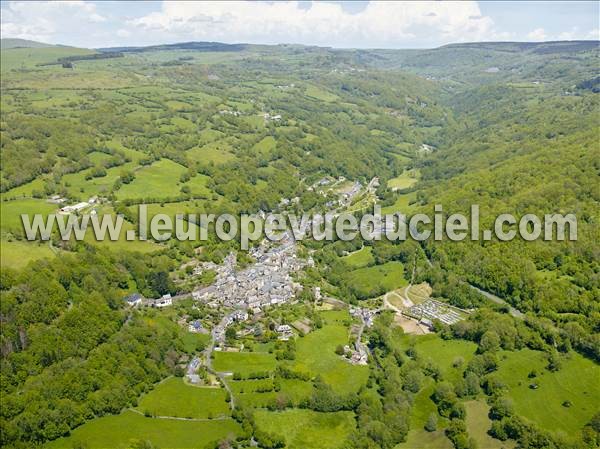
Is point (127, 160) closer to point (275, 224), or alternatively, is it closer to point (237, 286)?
point (275, 224)

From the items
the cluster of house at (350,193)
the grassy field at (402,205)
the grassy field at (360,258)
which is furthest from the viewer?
the cluster of house at (350,193)

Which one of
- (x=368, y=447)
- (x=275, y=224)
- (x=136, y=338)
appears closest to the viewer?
(x=368, y=447)

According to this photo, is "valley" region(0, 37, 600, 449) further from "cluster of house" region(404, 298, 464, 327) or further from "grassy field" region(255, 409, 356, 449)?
"cluster of house" region(404, 298, 464, 327)

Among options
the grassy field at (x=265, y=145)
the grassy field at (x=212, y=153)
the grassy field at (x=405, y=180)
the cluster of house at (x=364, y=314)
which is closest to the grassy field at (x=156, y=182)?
the grassy field at (x=212, y=153)

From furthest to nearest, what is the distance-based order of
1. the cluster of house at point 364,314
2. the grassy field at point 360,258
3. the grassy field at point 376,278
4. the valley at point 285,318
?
the grassy field at point 360,258, the grassy field at point 376,278, the cluster of house at point 364,314, the valley at point 285,318

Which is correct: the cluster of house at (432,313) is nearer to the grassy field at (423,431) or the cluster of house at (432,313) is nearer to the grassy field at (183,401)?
the grassy field at (423,431)

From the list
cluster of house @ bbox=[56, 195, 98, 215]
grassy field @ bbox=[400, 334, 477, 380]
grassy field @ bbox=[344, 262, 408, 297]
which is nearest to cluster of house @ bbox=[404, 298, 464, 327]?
grassy field @ bbox=[400, 334, 477, 380]

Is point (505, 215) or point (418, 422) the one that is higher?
point (505, 215)

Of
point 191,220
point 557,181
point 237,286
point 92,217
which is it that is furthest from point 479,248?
point 92,217
